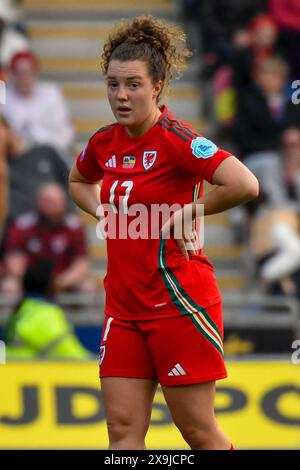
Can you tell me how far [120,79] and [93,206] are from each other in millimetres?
766

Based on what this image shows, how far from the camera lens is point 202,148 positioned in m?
5.23

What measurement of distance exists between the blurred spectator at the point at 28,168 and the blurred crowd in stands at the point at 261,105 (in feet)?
5.07

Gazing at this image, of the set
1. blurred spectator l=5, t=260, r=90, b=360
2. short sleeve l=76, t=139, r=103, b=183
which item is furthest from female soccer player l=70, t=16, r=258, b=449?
blurred spectator l=5, t=260, r=90, b=360

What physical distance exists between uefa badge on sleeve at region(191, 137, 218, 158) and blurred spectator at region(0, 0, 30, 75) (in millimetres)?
6293

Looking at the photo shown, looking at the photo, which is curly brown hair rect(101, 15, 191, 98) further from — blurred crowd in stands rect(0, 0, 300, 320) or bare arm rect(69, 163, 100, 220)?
blurred crowd in stands rect(0, 0, 300, 320)

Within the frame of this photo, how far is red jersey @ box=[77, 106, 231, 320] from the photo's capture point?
5.29 m

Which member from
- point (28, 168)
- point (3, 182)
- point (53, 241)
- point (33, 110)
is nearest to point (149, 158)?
point (53, 241)

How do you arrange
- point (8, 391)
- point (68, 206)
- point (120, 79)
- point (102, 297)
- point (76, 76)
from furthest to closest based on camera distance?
1. point (76, 76)
2. point (68, 206)
3. point (102, 297)
4. point (8, 391)
5. point (120, 79)

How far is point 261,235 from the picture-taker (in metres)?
10.5

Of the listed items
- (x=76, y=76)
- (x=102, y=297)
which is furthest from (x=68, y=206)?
(x=76, y=76)

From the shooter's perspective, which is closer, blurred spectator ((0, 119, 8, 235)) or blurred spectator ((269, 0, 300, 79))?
blurred spectator ((0, 119, 8, 235))

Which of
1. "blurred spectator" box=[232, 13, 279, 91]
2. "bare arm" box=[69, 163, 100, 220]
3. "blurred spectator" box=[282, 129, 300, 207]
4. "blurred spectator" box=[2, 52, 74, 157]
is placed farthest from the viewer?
"blurred spectator" box=[232, 13, 279, 91]
